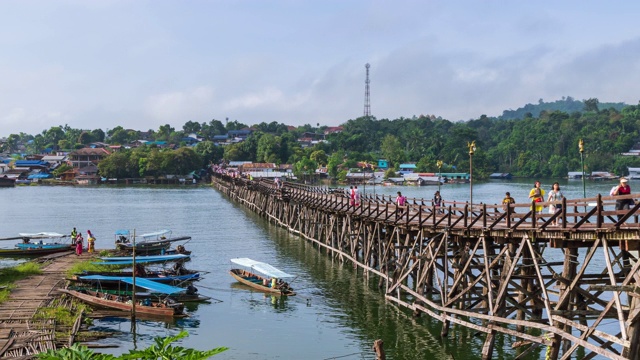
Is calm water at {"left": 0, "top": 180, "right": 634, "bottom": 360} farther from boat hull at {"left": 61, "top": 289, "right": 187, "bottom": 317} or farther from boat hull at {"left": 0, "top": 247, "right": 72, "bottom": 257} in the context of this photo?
boat hull at {"left": 0, "top": 247, "right": 72, "bottom": 257}

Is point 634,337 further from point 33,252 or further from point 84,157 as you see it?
point 84,157

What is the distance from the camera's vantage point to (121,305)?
3469cm

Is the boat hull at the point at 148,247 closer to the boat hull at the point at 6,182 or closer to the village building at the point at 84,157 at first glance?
the boat hull at the point at 6,182

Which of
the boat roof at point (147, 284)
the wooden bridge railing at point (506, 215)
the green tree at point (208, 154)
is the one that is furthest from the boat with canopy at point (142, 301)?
the green tree at point (208, 154)

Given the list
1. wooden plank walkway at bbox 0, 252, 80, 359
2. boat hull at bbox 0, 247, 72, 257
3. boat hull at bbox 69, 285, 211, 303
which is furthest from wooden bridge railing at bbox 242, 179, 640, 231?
boat hull at bbox 0, 247, 72, 257

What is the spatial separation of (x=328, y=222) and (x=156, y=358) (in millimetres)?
43569

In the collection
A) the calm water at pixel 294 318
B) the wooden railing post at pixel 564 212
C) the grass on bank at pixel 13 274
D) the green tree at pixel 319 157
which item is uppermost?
the green tree at pixel 319 157

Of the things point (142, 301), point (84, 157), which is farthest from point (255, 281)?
point (84, 157)

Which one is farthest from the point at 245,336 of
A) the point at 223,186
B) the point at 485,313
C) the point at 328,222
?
the point at 223,186

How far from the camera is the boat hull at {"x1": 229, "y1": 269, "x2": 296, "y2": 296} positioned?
39.7 meters

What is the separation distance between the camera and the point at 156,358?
524 inches

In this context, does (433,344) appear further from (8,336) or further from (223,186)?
(223,186)

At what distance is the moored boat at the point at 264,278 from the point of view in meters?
40.0

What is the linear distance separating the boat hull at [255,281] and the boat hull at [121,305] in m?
6.12
